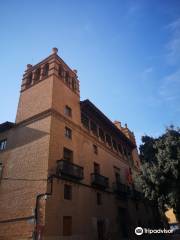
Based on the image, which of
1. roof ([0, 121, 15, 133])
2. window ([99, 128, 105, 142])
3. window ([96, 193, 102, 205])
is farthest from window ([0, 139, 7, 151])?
window ([99, 128, 105, 142])

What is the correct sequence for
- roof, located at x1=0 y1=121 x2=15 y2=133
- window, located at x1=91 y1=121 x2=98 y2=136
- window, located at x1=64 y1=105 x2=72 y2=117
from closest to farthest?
1. roof, located at x1=0 y1=121 x2=15 y2=133
2. window, located at x1=64 y1=105 x2=72 y2=117
3. window, located at x1=91 y1=121 x2=98 y2=136

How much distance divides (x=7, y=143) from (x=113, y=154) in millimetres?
12127

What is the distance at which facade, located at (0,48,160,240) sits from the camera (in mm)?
12977

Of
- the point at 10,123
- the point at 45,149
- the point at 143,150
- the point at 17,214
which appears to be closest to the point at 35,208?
the point at 17,214

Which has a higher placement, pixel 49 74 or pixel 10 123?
pixel 49 74

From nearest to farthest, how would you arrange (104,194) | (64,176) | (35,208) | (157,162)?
(35,208), (64,176), (157,162), (104,194)

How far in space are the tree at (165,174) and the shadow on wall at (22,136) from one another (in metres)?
8.41

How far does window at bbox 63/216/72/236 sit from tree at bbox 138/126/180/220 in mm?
5914

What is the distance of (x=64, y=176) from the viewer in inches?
565

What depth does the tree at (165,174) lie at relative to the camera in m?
13.9

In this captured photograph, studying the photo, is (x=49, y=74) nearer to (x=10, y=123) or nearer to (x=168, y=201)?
(x=10, y=123)

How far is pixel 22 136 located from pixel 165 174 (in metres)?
11.6

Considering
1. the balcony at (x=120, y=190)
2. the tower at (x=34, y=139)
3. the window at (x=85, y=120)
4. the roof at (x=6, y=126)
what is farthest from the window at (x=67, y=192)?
the roof at (x=6, y=126)

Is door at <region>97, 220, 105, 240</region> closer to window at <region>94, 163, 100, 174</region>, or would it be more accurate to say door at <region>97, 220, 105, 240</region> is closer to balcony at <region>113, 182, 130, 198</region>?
balcony at <region>113, 182, 130, 198</region>
